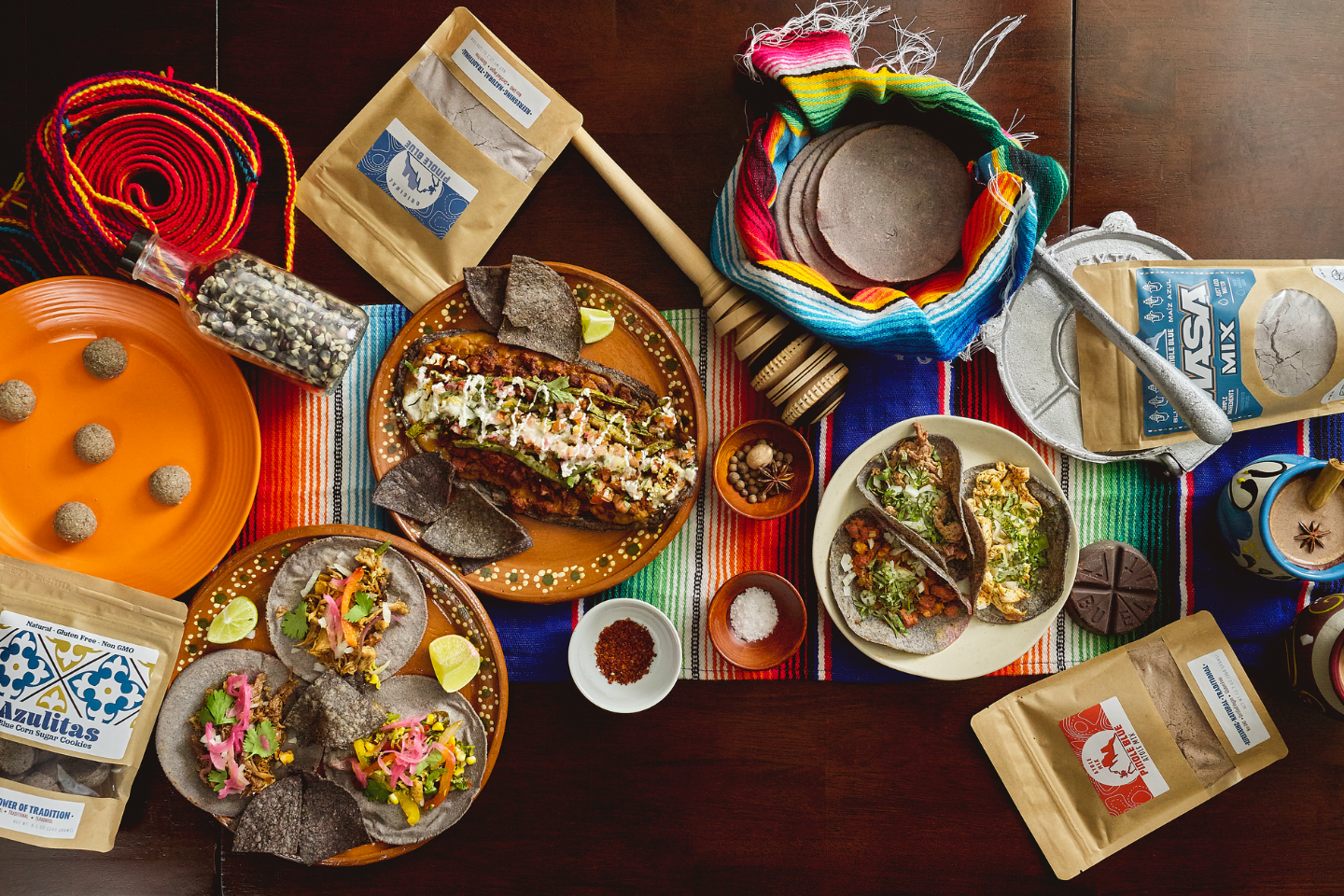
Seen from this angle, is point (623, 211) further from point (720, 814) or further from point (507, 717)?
point (720, 814)

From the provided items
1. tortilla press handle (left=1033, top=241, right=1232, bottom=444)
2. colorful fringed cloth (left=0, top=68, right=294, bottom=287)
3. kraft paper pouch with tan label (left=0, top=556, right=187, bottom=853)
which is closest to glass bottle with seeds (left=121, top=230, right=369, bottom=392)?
colorful fringed cloth (left=0, top=68, right=294, bottom=287)

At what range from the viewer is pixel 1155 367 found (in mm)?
1696

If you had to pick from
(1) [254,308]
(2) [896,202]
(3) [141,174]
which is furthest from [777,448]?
(3) [141,174]

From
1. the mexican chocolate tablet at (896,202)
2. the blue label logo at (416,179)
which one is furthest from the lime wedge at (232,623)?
the mexican chocolate tablet at (896,202)

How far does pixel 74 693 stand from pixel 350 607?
74cm

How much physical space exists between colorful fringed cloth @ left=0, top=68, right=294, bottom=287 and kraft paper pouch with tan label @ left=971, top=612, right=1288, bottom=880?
2.43 metres

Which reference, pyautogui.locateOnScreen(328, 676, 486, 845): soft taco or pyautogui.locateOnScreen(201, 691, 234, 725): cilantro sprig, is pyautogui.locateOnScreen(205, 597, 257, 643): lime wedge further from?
pyautogui.locateOnScreen(328, 676, 486, 845): soft taco

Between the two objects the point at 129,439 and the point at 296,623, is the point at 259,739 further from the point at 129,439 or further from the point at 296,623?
the point at 129,439

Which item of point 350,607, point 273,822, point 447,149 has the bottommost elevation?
point 273,822

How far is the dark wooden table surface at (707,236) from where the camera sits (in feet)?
6.23

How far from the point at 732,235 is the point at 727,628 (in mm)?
1025

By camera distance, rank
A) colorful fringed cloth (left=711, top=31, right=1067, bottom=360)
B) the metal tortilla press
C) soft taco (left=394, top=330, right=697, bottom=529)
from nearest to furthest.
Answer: colorful fringed cloth (left=711, top=31, right=1067, bottom=360) → soft taco (left=394, top=330, right=697, bottom=529) → the metal tortilla press

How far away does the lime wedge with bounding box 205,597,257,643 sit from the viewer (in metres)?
1.78

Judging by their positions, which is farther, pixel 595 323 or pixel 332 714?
pixel 595 323
